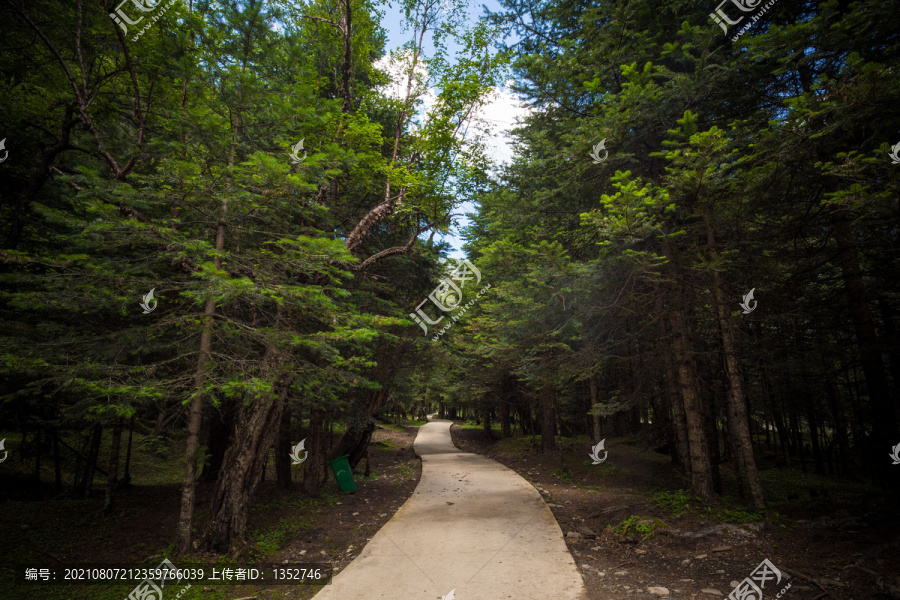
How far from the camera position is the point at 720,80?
610 centimetres

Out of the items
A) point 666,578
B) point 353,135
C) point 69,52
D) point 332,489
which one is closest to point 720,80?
point 353,135

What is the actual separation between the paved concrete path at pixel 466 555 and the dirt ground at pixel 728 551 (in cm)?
47

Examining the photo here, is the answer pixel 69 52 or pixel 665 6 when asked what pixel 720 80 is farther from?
pixel 69 52

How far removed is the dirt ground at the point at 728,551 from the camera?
4.09m

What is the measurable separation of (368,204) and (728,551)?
34.5 feet

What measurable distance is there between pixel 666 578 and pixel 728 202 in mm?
5825

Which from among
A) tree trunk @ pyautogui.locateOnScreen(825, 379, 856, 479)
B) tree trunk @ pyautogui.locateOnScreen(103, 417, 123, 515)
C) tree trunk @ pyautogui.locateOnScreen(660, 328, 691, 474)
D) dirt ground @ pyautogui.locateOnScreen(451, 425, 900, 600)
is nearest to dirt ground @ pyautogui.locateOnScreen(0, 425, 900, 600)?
dirt ground @ pyautogui.locateOnScreen(451, 425, 900, 600)

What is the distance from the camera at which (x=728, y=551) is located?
518cm

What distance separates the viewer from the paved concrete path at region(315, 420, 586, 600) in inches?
171

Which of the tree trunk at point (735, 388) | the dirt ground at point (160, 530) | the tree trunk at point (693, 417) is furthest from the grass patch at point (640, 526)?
the dirt ground at point (160, 530)

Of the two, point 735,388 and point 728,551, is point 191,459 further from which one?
point 735,388

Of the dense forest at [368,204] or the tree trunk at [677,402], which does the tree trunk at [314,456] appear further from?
the tree trunk at [677,402]

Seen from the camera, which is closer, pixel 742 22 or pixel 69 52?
pixel 69 52

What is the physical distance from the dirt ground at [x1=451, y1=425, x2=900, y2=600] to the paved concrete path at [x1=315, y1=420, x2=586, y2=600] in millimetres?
474
